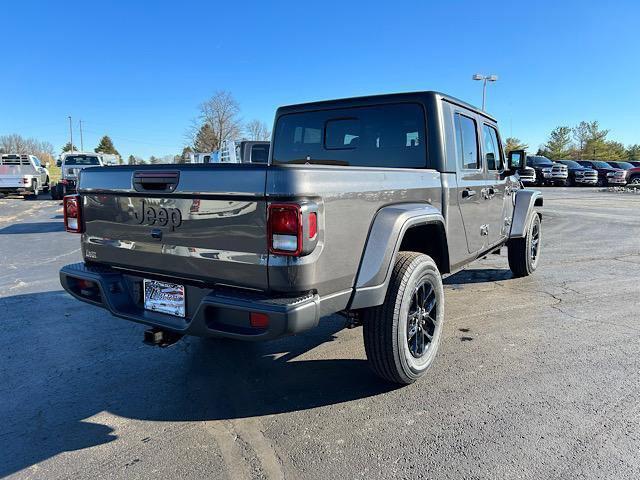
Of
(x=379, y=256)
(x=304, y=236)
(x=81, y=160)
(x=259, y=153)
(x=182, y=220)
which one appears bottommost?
(x=379, y=256)

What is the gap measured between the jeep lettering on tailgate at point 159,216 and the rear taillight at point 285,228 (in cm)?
66

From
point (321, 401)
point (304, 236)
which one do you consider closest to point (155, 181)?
point (304, 236)

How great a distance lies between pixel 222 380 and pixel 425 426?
1444 mm

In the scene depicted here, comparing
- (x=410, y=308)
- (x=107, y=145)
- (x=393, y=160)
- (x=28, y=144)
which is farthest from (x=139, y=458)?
(x=28, y=144)

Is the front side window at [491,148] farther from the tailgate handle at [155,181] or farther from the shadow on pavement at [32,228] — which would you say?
the shadow on pavement at [32,228]

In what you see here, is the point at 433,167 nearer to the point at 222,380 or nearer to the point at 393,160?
the point at 393,160

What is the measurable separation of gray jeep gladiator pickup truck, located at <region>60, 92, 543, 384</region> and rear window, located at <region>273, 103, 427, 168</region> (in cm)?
1

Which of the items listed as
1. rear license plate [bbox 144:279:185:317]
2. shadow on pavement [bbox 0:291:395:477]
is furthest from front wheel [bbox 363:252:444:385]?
rear license plate [bbox 144:279:185:317]

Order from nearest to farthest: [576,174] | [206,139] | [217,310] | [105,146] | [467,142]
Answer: [217,310] → [467,142] → [576,174] → [206,139] → [105,146]

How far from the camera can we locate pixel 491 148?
5109mm

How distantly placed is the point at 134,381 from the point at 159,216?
4.24 ft

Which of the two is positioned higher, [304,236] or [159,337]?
[304,236]

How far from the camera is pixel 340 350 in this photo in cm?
381

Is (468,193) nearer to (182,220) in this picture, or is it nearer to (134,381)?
(182,220)
